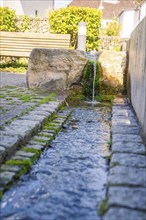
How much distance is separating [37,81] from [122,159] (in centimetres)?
418

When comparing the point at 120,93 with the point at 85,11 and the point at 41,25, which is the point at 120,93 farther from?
the point at 41,25

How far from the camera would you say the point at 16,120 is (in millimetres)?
3312

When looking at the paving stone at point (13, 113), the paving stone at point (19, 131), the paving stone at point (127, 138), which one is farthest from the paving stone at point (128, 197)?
the paving stone at point (13, 113)

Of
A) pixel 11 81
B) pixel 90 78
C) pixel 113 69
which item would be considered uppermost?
pixel 113 69

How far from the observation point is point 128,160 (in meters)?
2.27

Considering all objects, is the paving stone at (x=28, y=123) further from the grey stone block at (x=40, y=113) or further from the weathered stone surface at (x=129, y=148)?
the weathered stone surface at (x=129, y=148)

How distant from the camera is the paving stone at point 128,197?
161 centimetres

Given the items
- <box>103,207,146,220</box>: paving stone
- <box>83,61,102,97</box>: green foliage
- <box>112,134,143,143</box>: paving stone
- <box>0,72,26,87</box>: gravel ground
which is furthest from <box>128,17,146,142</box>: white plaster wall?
<box>0,72,26,87</box>: gravel ground

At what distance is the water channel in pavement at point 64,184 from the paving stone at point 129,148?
124 mm

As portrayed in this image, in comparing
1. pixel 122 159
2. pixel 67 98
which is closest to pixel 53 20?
pixel 67 98

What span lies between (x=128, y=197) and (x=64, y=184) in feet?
1.69

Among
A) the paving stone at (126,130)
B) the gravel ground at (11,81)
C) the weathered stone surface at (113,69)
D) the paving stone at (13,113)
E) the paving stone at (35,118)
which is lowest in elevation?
the paving stone at (126,130)

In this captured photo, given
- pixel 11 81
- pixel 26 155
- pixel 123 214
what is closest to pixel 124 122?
pixel 26 155

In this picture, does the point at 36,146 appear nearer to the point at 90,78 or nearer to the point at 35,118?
the point at 35,118
